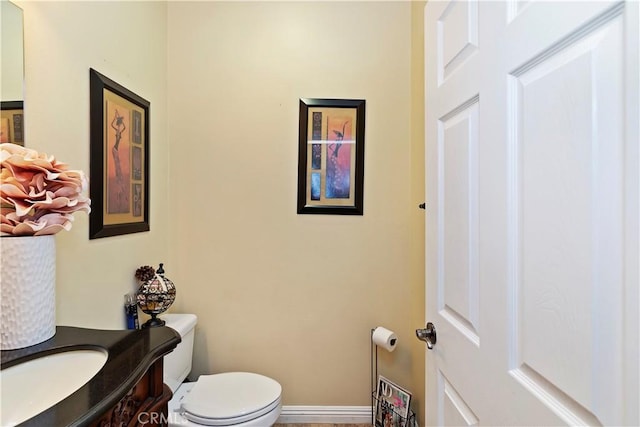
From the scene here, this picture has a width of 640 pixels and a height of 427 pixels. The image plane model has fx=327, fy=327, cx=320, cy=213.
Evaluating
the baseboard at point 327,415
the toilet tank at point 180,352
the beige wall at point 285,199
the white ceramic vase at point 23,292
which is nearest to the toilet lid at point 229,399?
the toilet tank at point 180,352

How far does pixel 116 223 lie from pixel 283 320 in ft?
3.37

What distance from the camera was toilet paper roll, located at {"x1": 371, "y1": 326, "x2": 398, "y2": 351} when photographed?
177cm

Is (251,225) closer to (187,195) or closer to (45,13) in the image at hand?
(187,195)

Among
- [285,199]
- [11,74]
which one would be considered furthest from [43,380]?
[285,199]

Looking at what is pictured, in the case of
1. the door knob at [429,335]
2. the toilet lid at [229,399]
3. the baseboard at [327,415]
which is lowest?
the baseboard at [327,415]

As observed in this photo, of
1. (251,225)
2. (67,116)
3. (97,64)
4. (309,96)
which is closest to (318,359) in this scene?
(251,225)

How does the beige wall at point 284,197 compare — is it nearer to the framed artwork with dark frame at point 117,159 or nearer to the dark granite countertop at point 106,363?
the framed artwork with dark frame at point 117,159

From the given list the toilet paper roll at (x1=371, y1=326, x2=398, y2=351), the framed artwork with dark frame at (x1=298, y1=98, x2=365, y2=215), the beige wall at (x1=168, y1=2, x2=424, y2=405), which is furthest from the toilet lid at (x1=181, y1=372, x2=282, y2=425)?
the framed artwork with dark frame at (x1=298, y1=98, x2=365, y2=215)

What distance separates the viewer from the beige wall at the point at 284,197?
6.24 ft

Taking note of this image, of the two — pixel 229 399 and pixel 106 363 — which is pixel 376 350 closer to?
pixel 229 399

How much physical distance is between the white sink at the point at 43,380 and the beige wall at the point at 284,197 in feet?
3.64

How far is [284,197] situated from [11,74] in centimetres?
123

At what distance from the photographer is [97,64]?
4.23 ft

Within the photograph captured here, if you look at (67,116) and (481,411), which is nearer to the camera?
(481,411)
